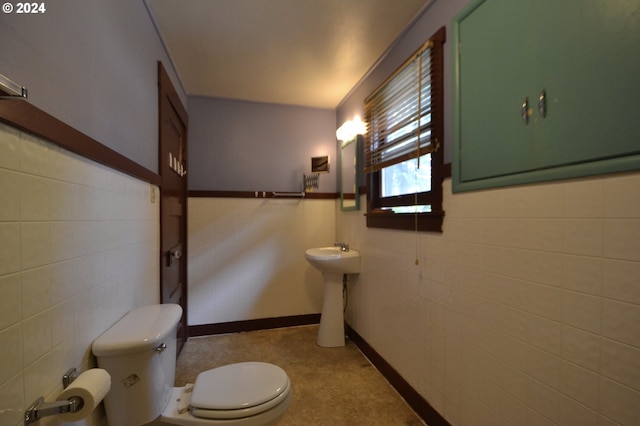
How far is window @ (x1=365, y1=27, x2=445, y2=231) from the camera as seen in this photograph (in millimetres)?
1402

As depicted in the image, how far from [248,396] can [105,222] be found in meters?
0.90

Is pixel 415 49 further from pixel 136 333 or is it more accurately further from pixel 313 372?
pixel 313 372

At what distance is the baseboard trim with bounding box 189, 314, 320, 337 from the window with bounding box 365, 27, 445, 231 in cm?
134

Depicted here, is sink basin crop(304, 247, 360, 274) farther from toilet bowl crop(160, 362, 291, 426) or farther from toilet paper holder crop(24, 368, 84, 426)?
toilet paper holder crop(24, 368, 84, 426)

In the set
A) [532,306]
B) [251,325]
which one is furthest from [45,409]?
[251,325]

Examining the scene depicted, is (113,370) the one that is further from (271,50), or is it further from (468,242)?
(271,50)

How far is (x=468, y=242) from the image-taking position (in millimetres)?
1210

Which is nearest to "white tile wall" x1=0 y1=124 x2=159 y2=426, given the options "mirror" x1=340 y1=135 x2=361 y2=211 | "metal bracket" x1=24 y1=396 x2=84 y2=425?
"metal bracket" x1=24 y1=396 x2=84 y2=425

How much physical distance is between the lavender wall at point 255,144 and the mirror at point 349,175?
0.24 meters

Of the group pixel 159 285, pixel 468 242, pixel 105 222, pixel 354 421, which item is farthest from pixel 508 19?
pixel 159 285

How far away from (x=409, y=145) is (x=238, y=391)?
1592mm

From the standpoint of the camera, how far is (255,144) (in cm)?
272

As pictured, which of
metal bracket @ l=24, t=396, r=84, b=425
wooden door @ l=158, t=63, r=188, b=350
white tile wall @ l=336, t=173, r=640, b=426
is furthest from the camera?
wooden door @ l=158, t=63, r=188, b=350

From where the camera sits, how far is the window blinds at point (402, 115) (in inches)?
58.1
